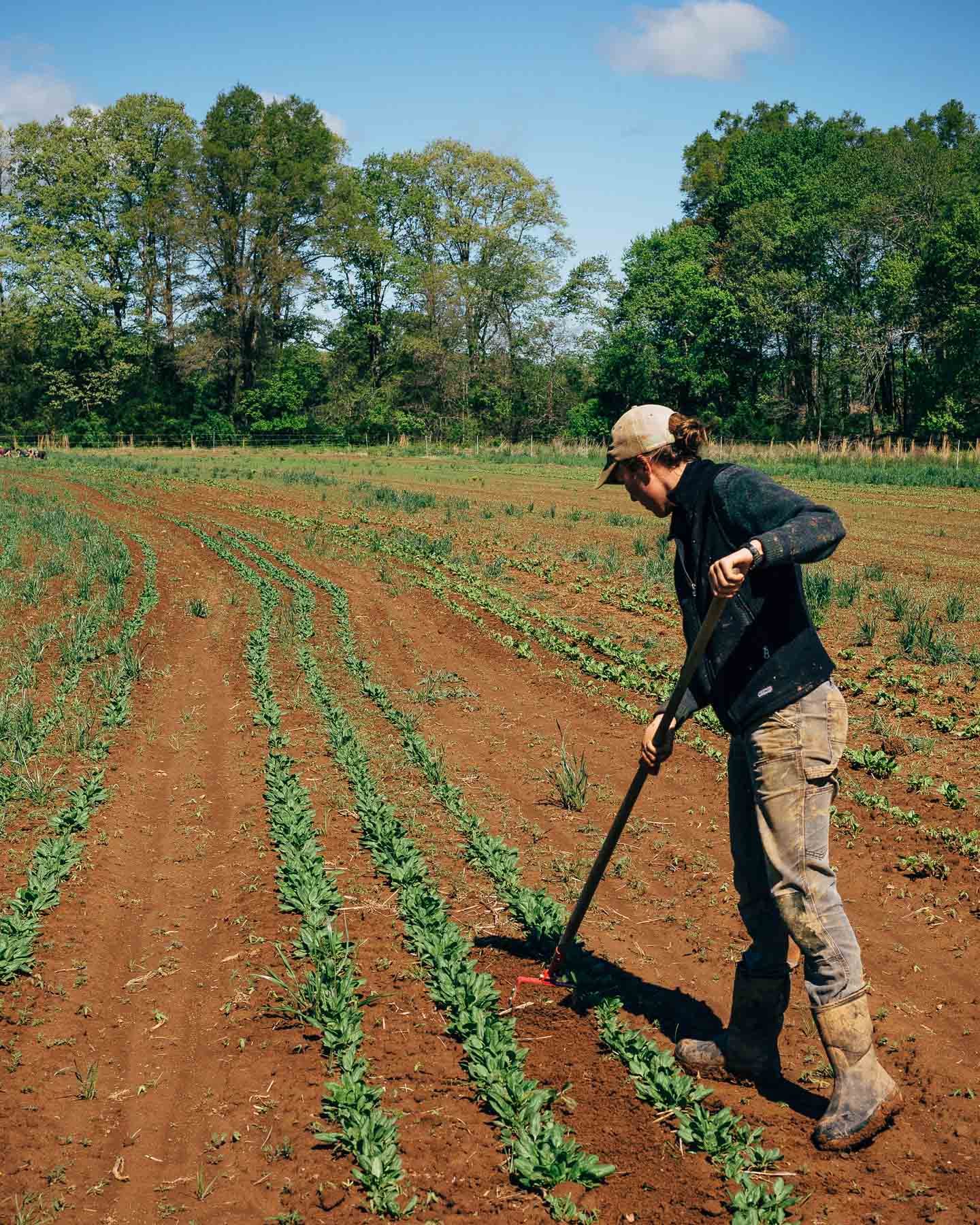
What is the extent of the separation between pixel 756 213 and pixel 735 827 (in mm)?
52773

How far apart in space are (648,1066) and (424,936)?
1353 millimetres

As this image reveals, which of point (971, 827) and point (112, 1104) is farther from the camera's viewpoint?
point (971, 827)

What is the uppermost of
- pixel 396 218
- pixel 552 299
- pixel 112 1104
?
pixel 396 218

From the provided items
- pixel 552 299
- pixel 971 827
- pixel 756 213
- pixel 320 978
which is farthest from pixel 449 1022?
pixel 552 299

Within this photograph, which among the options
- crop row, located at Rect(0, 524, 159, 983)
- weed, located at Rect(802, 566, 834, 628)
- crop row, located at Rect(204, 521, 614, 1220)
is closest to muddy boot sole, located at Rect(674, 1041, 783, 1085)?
crop row, located at Rect(204, 521, 614, 1220)

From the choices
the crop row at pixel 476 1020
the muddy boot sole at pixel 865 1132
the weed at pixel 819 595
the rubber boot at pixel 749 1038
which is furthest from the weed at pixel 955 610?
the muddy boot sole at pixel 865 1132

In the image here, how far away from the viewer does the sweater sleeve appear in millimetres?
3400

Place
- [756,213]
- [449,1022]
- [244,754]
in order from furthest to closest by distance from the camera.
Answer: [756,213], [244,754], [449,1022]

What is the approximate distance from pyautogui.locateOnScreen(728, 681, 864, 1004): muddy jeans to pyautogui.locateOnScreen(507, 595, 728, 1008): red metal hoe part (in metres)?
0.33

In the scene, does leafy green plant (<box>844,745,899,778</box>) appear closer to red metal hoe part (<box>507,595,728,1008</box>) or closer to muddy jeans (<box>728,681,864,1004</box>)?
red metal hoe part (<box>507,595,728,1008</box>)

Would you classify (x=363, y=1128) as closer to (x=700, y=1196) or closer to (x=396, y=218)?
(x=700, y=1196)

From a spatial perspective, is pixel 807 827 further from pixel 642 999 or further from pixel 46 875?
pixel 46 875

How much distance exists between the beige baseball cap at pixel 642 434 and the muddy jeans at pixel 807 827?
3.57 ft

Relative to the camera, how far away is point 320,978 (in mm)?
4629
